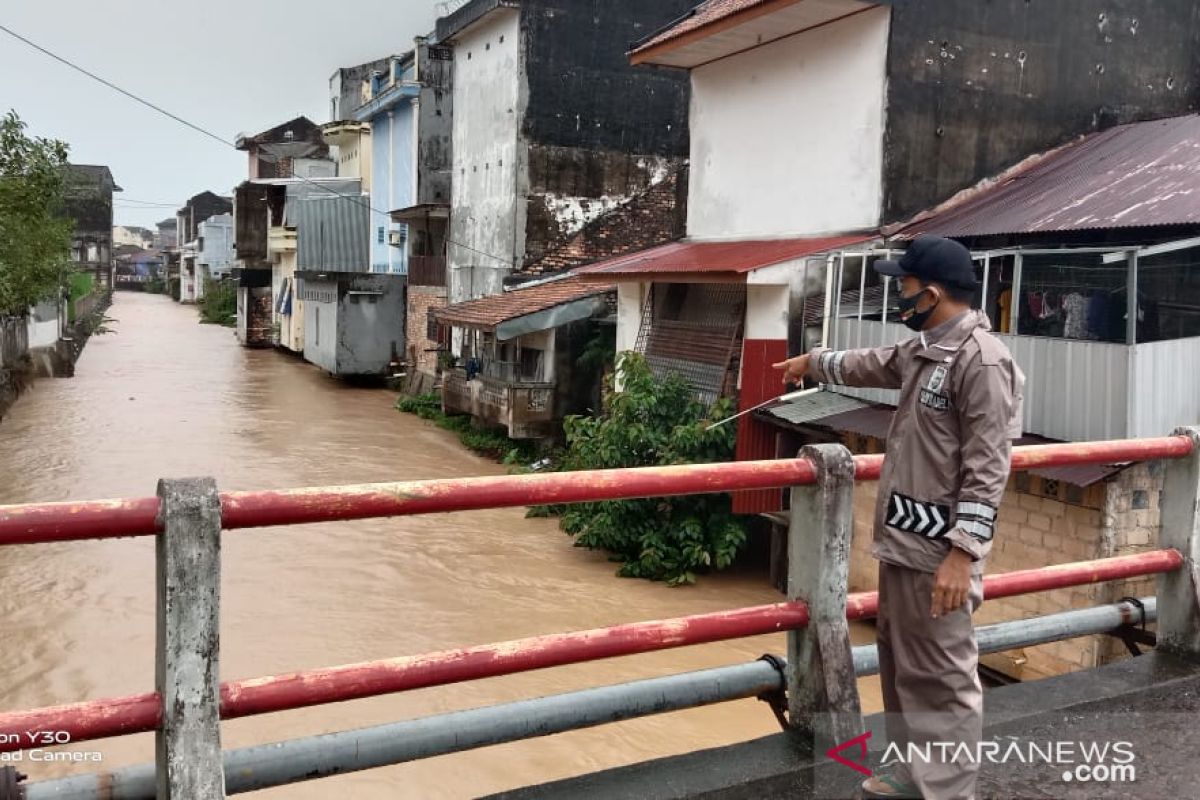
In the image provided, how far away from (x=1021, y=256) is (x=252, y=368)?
31.0m

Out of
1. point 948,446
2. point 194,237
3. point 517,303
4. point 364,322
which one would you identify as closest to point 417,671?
point 948,446

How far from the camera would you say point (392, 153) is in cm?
3047

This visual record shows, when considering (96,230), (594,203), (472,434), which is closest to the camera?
(472,434)

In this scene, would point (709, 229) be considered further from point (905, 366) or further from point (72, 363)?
point (72, 363)

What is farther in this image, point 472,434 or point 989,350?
point 472,434

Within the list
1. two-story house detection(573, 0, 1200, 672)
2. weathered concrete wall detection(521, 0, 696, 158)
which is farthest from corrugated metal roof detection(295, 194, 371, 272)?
two-story house detection(573, 0, 1200, 672)

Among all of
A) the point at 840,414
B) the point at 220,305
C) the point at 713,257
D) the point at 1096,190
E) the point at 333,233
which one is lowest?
the point at 840,414

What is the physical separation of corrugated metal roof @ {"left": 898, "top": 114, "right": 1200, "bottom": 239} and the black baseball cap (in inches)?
247

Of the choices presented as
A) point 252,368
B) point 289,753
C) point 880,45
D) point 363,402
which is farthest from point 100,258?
point 289,753

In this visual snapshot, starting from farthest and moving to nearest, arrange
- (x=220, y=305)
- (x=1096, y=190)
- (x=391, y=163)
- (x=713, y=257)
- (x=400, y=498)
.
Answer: (x=220, y=305), (x=391, y=163), (x=713, y=257), (x=1096, y=190), (x=400, y=498)

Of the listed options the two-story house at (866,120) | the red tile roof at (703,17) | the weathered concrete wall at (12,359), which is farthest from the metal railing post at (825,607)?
the weathered concrete wall at (12,359)

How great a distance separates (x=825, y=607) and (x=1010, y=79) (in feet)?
37.8

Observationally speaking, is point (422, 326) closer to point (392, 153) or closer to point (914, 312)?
point (392, 153)

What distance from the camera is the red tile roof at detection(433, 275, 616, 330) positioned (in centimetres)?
1842
